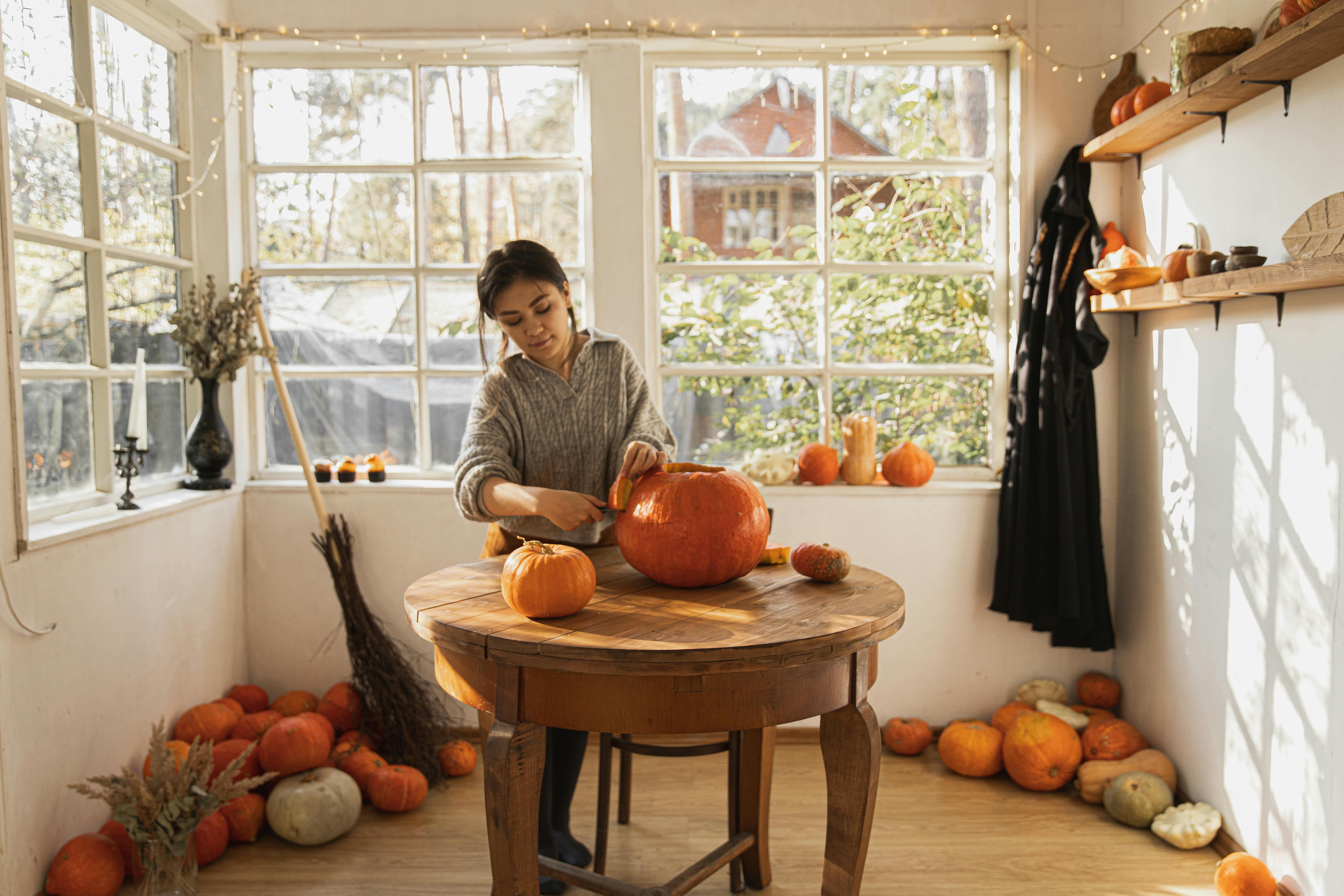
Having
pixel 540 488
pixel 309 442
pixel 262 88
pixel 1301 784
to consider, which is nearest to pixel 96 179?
pixel 262 88

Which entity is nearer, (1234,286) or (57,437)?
(1234,286)

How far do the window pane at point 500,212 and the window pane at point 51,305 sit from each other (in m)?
1.11

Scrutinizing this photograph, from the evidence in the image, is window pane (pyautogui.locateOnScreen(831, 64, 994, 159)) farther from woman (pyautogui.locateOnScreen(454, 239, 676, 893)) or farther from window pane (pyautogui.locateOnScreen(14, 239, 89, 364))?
window pane (pyautogui.locateOnScreen(14, 239, 89, 364))

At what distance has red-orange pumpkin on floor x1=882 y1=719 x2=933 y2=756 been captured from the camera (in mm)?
2996

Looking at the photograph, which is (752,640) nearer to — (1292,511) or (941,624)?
(1292,511)

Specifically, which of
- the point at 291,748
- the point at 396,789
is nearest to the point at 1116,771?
the point at 396,789

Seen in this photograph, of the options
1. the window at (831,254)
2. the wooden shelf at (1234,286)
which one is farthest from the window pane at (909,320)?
the wooden shelf at (1234,286)

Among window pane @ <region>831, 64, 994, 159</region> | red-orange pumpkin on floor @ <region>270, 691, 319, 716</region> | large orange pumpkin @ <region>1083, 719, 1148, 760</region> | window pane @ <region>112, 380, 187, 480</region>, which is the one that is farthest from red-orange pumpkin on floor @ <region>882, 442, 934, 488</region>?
window pane @ <region>112, 380, 187, 480</region>

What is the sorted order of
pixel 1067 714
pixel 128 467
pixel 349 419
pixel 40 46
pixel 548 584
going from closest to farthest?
1. pixel 548 584
2. pixel 40 46
3. pixel 128 467
4. pixel 1067 714
5. pixel 349 419

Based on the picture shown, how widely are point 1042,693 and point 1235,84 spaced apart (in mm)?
1892

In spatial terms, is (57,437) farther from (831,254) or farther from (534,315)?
(831,254)

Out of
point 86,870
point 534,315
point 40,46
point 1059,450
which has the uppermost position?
point 40,46

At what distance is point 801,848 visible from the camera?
2426 mm

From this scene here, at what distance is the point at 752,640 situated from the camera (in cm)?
137
